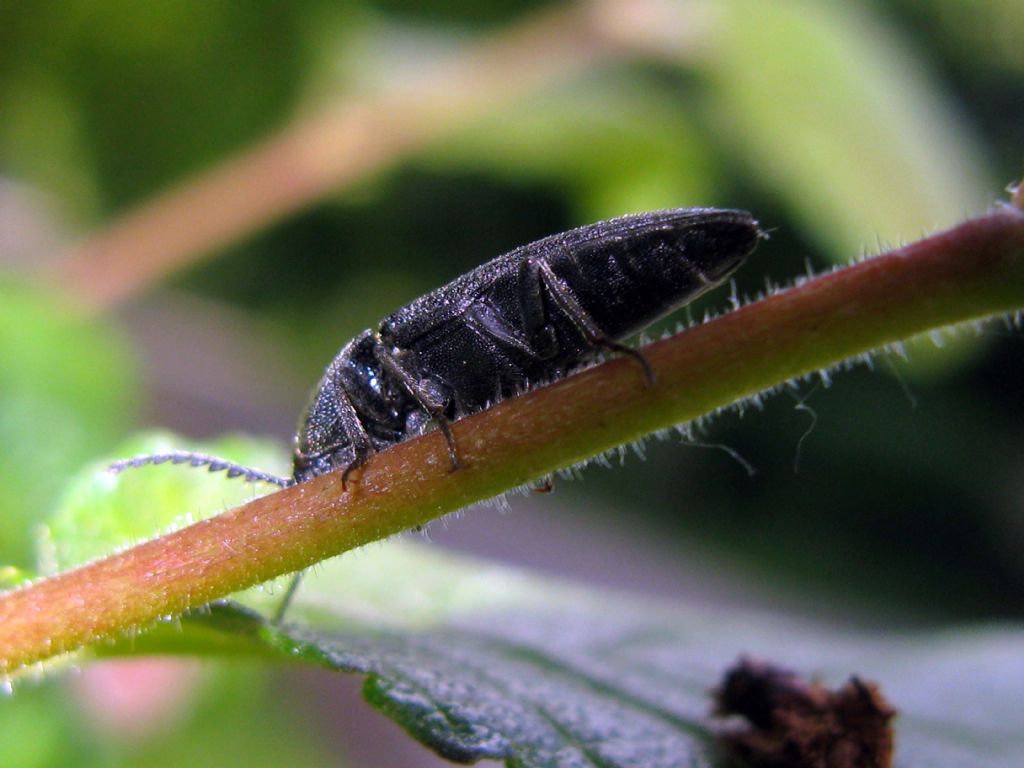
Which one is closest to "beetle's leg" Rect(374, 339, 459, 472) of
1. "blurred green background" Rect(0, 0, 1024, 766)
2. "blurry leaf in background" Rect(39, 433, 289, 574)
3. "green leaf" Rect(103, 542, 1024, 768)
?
"green leaf" Rect(103, 542, 1024, 768)

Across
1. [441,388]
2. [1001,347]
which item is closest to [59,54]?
[441,388]

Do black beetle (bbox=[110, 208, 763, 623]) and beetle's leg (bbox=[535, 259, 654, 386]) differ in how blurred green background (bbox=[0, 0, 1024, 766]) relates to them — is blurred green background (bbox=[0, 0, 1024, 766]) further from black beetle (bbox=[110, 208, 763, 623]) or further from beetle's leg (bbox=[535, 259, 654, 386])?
beetle's leg (bbox=[535, 259, 654, 386])

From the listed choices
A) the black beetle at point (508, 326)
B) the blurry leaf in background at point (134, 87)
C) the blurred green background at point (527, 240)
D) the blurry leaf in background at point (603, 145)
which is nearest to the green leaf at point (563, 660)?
the black beetle at point (508, 326)

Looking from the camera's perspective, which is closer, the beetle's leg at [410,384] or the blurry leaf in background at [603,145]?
the beetle's leg at [410,384]

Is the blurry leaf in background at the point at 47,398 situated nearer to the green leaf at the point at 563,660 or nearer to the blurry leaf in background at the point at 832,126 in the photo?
the green leaf at the point at 563,660

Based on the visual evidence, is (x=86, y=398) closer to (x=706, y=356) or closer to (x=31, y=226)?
(x=31, y=226)
